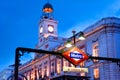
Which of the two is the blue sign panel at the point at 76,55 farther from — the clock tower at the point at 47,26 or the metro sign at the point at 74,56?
the clock tower at the point at 47,26

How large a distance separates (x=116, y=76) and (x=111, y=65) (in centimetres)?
199

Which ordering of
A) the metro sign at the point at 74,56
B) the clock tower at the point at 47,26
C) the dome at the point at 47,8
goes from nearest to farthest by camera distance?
the metro sign at the point at 74,56, the clock tower at the point at 47,26, the dome at the point at 47,8

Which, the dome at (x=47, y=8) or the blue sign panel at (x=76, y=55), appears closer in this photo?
A: the blue sign panel at (x=76, y=55)

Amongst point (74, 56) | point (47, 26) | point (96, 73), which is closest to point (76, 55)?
point (74, 56)

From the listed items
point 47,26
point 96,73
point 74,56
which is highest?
point 47,26

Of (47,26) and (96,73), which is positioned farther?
(47,26)

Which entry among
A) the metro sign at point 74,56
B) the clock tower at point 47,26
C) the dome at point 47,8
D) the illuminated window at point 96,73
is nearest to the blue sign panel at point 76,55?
the metro sign at point 74,56

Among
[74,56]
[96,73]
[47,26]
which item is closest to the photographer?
[74,56]

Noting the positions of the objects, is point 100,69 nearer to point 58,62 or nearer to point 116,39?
point 116,39

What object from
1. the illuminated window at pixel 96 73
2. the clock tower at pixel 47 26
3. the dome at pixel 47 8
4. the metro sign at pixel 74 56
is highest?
the dome at pixel 47 8

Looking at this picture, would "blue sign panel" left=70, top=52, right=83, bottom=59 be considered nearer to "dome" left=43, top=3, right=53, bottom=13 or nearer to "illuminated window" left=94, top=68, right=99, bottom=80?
"illuminated window" left=94, top=68, right=99, bottom=80

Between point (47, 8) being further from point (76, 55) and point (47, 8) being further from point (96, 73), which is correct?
point (76, 55)

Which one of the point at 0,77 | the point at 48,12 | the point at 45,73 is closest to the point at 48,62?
the point at 45,73

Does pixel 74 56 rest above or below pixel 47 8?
below
